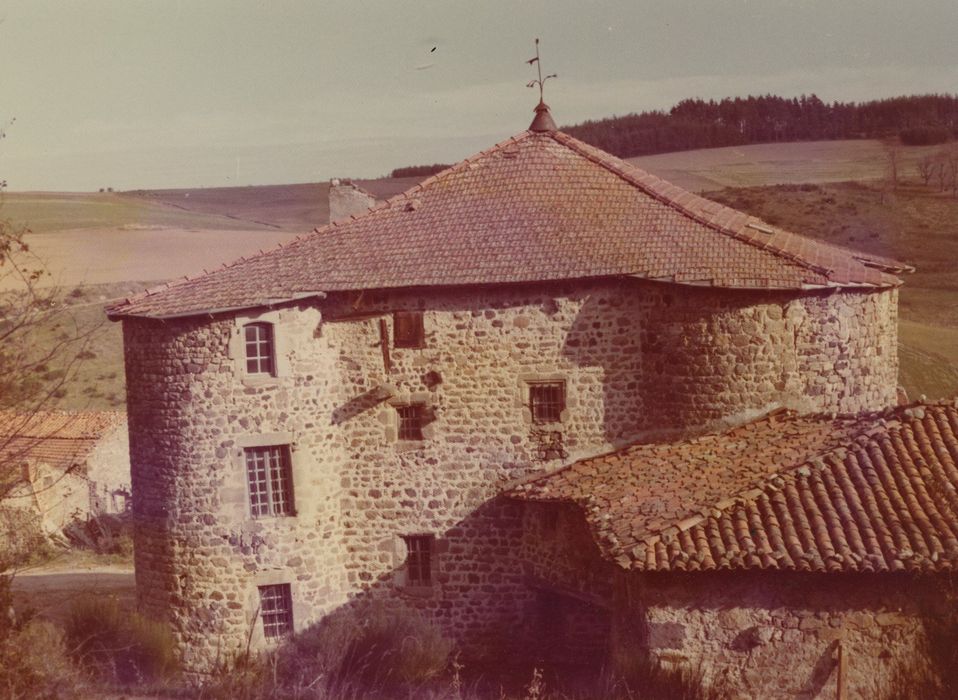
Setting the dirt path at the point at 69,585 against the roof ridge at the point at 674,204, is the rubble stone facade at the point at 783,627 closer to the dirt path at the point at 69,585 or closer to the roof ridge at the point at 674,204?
the roof ridge at the point at 674,204

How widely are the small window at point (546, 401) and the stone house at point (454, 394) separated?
4 centimetres

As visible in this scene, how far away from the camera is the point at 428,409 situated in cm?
2233

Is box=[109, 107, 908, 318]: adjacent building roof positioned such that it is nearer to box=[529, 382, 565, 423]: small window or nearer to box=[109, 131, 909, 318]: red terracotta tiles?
box=[109, 131, 909, 318]: red terracotta tiles

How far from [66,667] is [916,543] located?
39.5 feet

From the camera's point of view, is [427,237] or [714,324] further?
[427,237]

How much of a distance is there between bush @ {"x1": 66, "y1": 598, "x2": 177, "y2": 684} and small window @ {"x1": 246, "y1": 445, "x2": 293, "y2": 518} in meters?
2.93

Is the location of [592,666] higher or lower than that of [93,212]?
lower

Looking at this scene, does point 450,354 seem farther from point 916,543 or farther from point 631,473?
point 916,543

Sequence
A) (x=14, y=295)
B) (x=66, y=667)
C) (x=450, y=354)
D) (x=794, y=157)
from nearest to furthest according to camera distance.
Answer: (x=14, y=295)
(x=66, y=667)
(x=450, y=354)
(x=794, y=157)

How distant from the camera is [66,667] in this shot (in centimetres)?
1588

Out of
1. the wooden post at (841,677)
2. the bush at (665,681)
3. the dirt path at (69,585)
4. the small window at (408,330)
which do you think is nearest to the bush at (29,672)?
the bush at (665,681)

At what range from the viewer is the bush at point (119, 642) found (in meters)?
19.6

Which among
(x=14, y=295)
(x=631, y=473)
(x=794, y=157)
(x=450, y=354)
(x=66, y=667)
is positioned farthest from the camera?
(x=794, y=157)

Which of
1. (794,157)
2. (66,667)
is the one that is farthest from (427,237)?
(794,157)
